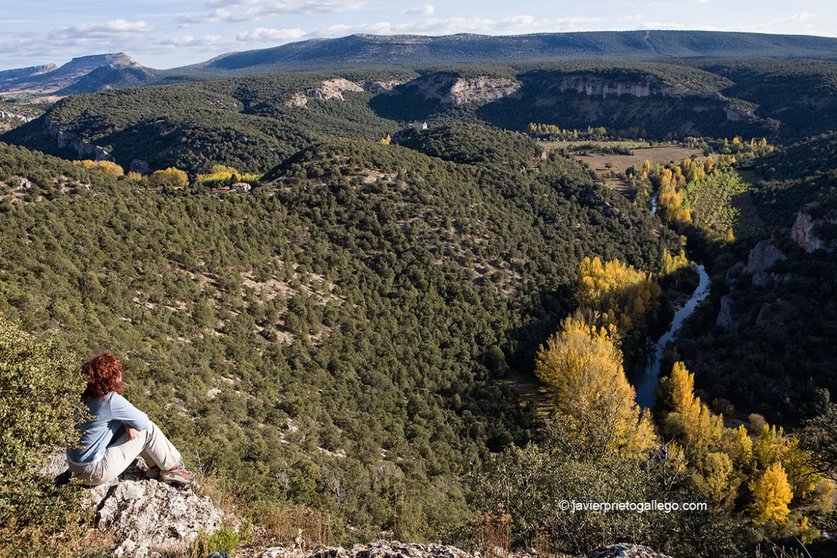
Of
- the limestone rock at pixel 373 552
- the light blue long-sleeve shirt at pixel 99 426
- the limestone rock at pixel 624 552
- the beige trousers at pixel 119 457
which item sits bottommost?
the limestone rock at pixel 624 552

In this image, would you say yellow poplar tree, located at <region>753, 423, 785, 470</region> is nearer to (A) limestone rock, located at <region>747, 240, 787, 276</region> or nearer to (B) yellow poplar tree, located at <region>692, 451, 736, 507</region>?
(B) yellow poplar tree, located at <region>692, 451, 736, 507</region>

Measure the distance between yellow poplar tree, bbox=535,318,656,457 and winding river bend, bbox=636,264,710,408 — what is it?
9.70m

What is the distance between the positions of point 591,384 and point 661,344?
32.2m

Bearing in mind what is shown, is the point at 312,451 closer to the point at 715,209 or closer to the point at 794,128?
the point at 715,209

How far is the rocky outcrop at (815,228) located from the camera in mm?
65312

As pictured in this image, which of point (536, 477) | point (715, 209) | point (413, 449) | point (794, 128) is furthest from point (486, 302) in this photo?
point (794, 128)

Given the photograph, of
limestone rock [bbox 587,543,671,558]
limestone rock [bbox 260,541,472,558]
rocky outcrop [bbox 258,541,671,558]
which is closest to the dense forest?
limestone rock [bbox 587,543,671,558]

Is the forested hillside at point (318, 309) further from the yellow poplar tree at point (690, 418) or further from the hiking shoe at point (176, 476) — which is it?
the yellow poplar tree at point (690, 418)

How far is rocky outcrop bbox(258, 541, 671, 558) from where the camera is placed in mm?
9531

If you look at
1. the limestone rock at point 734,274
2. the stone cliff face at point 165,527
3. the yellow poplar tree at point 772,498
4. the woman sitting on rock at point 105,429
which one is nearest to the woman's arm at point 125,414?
the woman sitting on rock at point 105,429

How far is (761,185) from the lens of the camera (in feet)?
403

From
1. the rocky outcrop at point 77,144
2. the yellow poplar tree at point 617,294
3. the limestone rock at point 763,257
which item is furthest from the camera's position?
the rocky outcrop at point 77,144

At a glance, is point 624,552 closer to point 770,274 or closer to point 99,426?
point 99,426

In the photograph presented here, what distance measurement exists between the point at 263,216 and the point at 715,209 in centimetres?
10250
